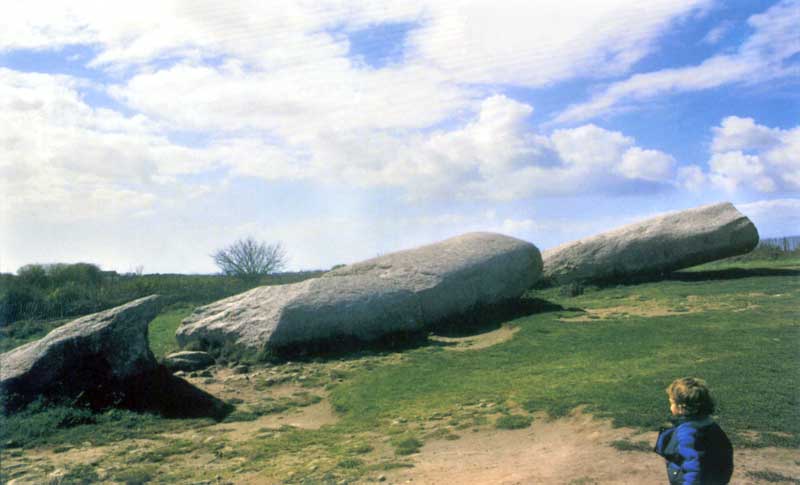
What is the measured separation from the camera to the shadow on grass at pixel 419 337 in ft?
47.9

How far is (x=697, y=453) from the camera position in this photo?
14.6 ft

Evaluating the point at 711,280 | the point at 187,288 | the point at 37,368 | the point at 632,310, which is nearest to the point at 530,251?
the point at 632,310

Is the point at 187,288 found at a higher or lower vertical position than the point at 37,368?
higher

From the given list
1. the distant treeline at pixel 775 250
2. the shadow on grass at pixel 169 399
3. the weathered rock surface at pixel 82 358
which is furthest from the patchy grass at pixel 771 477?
the distant treeline at pixel 775 250

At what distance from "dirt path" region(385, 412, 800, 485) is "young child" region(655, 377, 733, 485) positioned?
1.38 metres

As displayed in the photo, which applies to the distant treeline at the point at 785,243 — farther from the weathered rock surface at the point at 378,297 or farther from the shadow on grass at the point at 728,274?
the weathered rock surface at the point at 378,297

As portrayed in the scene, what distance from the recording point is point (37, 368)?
34.2ft

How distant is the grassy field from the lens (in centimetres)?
743

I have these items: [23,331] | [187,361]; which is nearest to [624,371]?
[187,361]

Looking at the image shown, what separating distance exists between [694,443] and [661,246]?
1835 centimetres

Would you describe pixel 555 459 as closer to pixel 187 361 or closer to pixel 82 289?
pixel 187 361

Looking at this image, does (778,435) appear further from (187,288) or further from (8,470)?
(187,288)

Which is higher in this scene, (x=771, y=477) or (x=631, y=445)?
(x=631, y=445)

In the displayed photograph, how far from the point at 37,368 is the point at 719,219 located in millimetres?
19585
